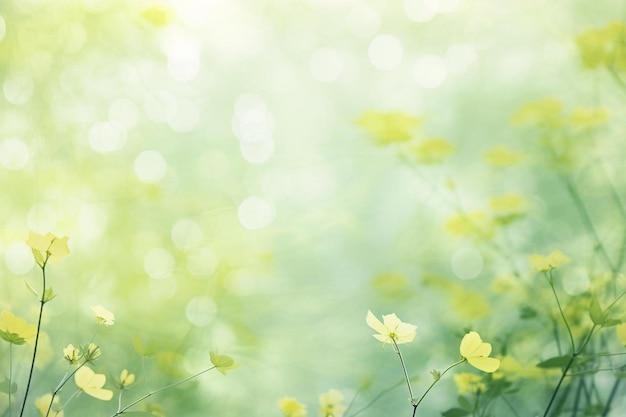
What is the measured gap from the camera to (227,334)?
94cm

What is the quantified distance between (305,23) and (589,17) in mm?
493

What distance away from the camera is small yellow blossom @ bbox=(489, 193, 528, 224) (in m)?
0.91

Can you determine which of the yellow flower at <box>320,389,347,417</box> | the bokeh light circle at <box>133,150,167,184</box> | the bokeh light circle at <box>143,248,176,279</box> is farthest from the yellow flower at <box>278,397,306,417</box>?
the bokeh light circle at <box>133,150,167,184</box>

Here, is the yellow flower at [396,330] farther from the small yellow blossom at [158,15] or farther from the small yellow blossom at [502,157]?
the small yellow blossom at [158,15]

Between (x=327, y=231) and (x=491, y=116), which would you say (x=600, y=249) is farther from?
(x=327, y=231)

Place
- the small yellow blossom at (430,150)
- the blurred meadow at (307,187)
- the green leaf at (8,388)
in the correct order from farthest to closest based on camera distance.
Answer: the small yellow blossom at (430,150) → the blurred meadow at (307,187) → the green leaf at (8,388)

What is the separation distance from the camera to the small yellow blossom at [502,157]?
0.94 m

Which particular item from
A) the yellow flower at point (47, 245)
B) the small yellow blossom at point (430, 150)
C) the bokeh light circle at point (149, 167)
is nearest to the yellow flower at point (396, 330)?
the yellow flower at point (47, 245)

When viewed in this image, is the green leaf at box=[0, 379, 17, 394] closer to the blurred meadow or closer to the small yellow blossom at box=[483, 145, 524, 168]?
the blurred meadow

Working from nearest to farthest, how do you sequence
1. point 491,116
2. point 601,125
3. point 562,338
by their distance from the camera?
point 562,338
point 601,125
point 491,116

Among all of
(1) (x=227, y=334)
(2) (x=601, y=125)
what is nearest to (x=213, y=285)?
(1) (x=227, y=334)

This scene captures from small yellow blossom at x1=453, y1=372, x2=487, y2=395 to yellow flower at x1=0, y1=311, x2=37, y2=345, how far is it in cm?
48

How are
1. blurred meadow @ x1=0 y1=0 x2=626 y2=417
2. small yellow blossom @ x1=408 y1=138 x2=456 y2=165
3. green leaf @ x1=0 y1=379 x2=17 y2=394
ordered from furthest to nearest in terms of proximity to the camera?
small yellow blossom @ x1=408 y1=138 x2=456 y2=165 < blurred meadow @ x1=0 y1=0 x2=626 y2=417 < green leaf @ x1=0 y1=379 x2=17 y2=394

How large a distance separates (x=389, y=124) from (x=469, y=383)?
1.41ft
